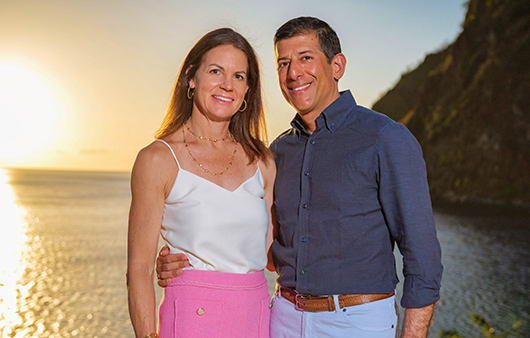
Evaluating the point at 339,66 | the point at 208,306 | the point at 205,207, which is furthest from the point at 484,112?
the point at 208,306

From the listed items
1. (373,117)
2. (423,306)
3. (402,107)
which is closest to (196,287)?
(423,306)

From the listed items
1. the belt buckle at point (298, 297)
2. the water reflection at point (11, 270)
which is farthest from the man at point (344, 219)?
the water reflection at point (11, 270)

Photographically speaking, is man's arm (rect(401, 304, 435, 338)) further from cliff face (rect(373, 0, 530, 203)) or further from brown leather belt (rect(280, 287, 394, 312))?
cliff face (rect(373, 0, 530, 203))

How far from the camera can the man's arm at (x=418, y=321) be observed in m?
2.42

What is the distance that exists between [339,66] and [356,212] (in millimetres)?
991

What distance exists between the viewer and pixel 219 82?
2.83 metres

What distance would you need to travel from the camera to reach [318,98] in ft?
9.77

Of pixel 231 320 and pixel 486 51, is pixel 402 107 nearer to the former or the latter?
pixel 486 51

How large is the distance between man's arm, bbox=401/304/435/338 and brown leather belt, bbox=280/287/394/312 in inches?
8.9

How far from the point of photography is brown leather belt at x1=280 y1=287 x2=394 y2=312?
8.55 ft

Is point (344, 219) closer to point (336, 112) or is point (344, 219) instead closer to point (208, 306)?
point (336, 112)

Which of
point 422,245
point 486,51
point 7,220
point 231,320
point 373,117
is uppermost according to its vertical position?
point 486,51

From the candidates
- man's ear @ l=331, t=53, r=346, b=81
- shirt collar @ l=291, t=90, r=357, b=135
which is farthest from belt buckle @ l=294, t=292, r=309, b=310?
man's ear @ l=331, t=53, r=346, b=81

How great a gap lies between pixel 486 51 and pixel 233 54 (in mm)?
54292
